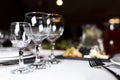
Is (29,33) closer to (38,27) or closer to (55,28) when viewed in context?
(38,27)

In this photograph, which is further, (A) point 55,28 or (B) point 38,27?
(A) point 55,28

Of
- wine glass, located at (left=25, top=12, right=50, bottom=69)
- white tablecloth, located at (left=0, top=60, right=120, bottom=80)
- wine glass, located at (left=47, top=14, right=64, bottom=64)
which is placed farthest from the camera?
wine glass, located at (left=47, top=14, right=64, bottom=64)

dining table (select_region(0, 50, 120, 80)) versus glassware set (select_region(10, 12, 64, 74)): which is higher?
glassware set (select_region(10, 12, 64, 74))

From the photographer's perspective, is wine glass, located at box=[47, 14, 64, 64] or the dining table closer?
the dining table

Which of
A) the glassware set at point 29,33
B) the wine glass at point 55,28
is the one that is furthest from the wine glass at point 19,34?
the wine glass at point 55,28

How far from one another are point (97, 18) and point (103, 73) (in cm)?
350

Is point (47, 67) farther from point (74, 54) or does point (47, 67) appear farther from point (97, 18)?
point (97, 18)

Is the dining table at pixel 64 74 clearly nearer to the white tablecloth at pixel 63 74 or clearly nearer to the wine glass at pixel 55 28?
the white tablecloth at pixel 63 74

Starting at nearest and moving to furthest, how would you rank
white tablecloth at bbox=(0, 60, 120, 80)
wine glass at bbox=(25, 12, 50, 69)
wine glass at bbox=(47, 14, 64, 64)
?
white tablecloth at bbox=(0, 60, 120, 80) < wine glass at bbox=(25, 12, 50, 69) < wine glass at bbox=(47, 14, 64, 64)

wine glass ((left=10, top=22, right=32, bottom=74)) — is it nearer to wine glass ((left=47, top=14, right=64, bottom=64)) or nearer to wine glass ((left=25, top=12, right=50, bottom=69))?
wine glass ((left=25, top=12, right=50, bottom=69))

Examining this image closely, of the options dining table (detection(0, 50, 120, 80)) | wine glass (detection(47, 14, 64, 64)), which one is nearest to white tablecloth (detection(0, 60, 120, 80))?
dining table (detection(0, 50, 120, 80))

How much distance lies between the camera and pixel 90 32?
1.34 metres

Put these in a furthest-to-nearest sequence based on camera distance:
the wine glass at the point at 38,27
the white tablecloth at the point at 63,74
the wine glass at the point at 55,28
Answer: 1. the wine glass at the point at 55,28
2. the wine glass at the point at 38,27
3. the white tablecloth at the point at 63,74

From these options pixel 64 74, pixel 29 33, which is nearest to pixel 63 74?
pixel 64 74
